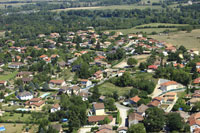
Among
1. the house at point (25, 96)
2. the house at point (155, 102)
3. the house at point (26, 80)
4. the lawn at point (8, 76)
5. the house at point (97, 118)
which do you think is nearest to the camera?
the house at point (97, 118)

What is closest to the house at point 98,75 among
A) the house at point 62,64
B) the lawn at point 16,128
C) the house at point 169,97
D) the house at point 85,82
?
the house at point 85,82

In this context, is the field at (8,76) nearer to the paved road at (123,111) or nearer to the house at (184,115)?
the paved road at (123,111)

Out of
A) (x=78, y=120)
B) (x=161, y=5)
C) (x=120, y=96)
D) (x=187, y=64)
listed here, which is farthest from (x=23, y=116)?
(x=161, y=5)

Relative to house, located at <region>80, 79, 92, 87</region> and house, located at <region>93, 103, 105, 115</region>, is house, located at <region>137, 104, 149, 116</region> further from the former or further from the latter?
house, located at <region>80, 79, 92, 87</region>

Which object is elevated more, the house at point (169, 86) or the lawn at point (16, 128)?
the house at point (169, 86)

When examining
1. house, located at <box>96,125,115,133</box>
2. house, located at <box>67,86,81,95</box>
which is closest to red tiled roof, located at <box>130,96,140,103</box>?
house, located at <box>96,125,115,133</box>

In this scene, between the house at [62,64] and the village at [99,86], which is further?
the house at [62,64]

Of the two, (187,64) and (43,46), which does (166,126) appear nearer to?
(187,64)
